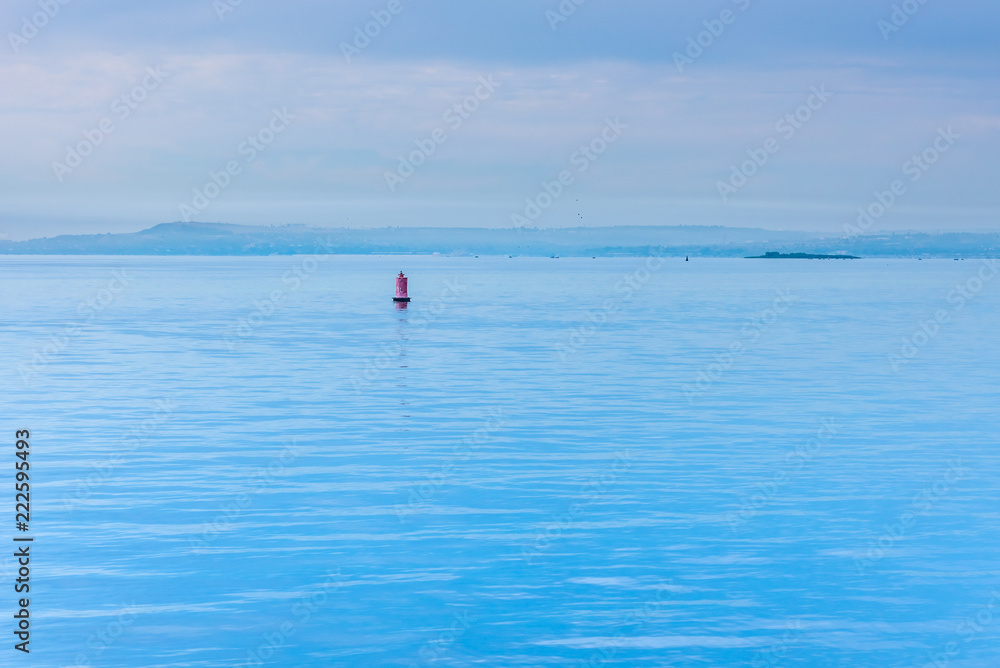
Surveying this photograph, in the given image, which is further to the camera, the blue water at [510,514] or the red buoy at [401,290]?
the red buoy at [401,290]

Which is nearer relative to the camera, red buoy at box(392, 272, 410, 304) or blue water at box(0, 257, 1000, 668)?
blue water at box(0, 257, 1000, 668)

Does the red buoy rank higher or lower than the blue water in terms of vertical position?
higher

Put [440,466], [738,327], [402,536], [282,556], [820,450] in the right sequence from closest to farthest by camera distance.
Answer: [282,556]
[402,536]
[440,466]
[820,450]
[738,327]

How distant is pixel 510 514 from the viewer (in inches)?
687

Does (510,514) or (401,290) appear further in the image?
(401,290)

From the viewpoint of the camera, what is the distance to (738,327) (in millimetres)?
60625

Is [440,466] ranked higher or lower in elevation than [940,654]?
higher

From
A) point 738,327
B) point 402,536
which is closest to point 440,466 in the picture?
point 402,536

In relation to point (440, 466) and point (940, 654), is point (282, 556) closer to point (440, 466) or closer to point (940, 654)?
point (440, 466)

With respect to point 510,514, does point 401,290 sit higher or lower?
higher

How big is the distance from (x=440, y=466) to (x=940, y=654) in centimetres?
1087

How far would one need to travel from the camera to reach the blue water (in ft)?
40.5

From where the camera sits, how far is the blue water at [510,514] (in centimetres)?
1234

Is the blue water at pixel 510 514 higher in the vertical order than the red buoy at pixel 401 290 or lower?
lower
